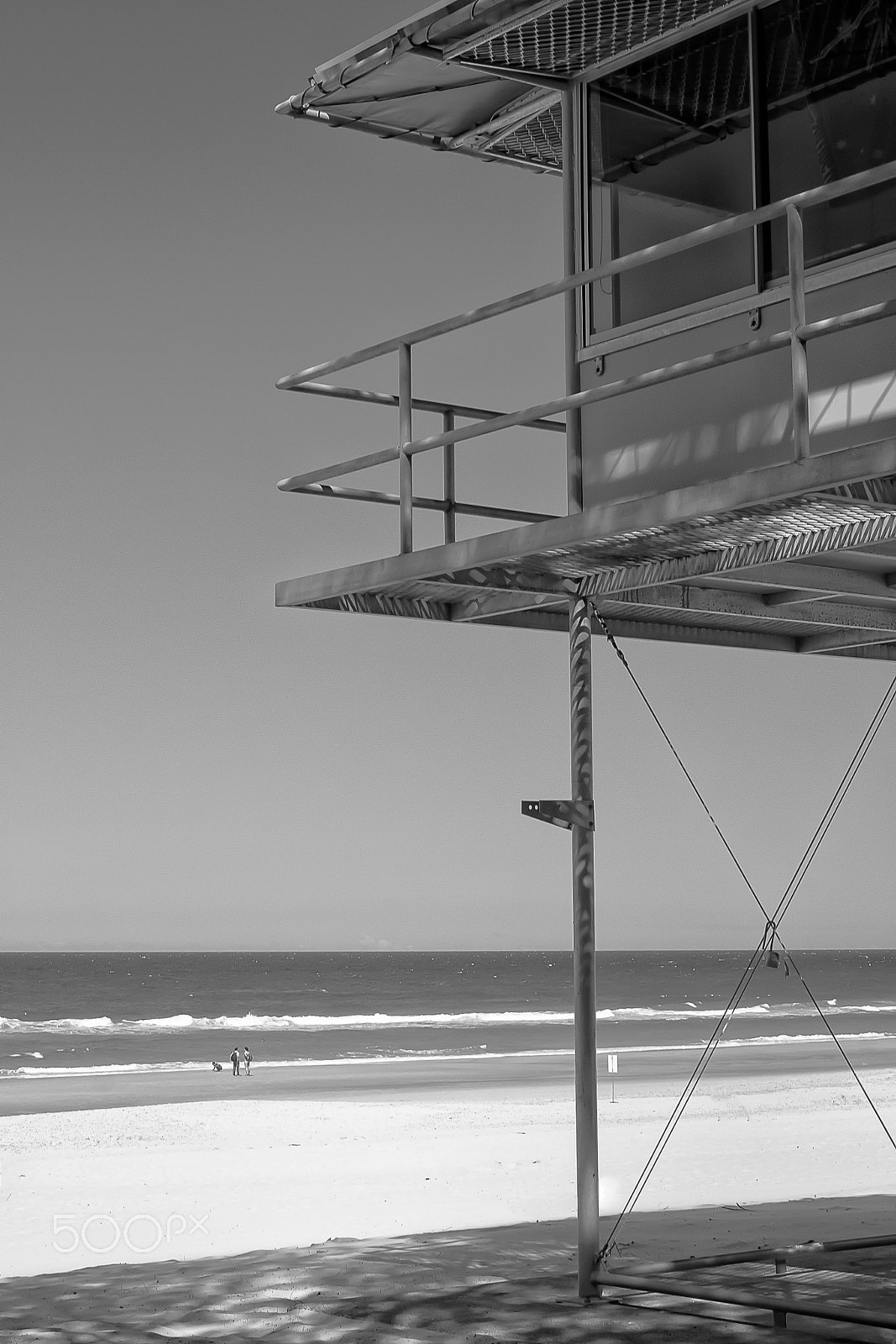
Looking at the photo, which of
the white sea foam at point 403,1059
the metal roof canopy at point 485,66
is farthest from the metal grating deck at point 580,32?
the white sea foam at point 403,1059

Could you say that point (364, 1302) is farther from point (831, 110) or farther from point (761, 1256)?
point (831, 110)

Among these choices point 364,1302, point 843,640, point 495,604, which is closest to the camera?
point 364,1302

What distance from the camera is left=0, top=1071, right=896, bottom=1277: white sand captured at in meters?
12.5

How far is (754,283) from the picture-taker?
7168 millimetres

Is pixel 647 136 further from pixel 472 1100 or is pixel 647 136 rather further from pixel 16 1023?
pixel 16 1023

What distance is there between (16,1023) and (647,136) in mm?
56757

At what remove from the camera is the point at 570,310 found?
805 cm

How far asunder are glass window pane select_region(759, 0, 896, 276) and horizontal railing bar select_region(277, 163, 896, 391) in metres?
0.16

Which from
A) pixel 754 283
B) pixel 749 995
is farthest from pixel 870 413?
pixel 749 995

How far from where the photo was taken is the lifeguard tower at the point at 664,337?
661 cm

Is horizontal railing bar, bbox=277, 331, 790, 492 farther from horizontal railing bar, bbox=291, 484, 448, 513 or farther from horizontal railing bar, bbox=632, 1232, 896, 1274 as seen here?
horizontal railing bar, bbox=632, 1232, 896, 1274

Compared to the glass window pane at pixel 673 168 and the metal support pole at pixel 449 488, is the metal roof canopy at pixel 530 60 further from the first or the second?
the metal support pole at pixel 449 488

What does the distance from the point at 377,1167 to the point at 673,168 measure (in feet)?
42.1

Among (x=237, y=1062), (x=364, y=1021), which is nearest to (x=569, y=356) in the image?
(x=237, y=1062)
